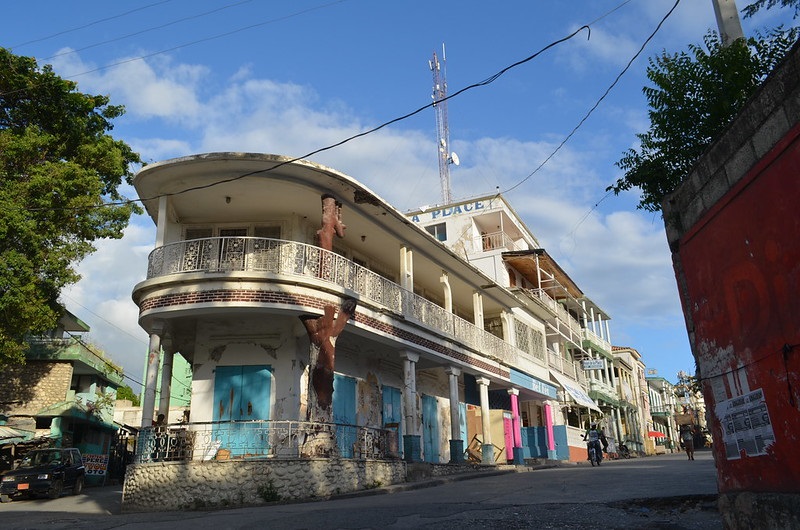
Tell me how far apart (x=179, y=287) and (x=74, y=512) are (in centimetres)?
498

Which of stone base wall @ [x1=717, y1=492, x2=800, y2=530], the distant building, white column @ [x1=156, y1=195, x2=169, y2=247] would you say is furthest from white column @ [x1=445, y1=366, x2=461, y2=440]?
the distant building

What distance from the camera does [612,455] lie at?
36.2m

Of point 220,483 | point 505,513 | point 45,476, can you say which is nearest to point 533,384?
point 220,483

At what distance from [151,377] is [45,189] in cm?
811

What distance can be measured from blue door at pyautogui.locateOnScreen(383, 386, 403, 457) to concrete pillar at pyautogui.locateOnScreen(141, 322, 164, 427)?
682cm

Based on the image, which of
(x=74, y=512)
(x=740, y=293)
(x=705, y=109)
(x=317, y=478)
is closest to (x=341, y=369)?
(x=317, y=478)

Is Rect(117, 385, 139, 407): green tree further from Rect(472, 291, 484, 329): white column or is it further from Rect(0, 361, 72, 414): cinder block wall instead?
Rect(472, 291, 484, 329): white column

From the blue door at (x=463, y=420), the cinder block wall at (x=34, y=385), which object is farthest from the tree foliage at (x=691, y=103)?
the cinder block wall at (x=34, y=385)

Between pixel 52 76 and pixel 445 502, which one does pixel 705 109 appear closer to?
pixel 445 502

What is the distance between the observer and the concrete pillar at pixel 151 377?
43.2 ft

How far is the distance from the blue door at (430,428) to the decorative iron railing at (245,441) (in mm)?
6299

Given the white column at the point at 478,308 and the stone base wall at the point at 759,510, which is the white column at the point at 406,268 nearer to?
the white column at the point at 478,308

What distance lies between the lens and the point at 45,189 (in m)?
17.8

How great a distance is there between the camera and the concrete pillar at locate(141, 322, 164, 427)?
1317 cm
